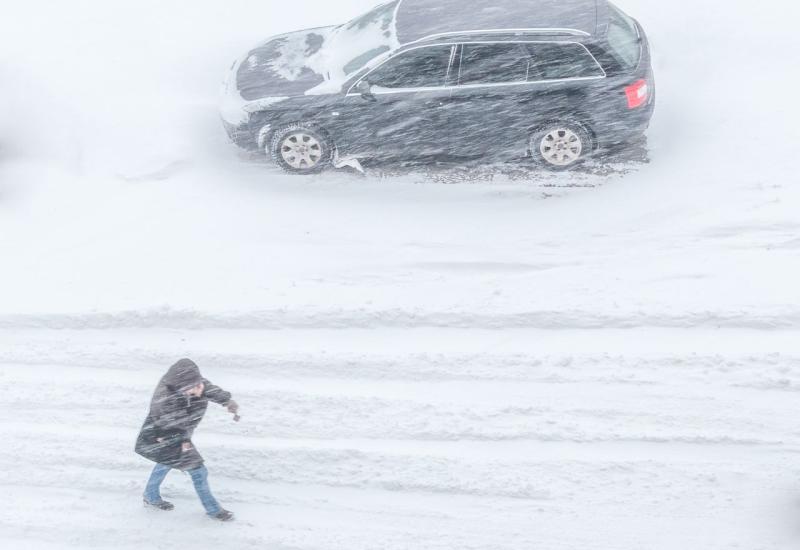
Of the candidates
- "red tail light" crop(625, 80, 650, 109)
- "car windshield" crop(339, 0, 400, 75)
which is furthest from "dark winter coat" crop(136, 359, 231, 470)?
"red tail light" crop(625, 80, 650, 109)

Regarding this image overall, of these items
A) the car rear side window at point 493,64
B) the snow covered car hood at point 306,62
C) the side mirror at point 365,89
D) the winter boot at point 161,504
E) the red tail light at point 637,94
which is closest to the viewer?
the winter boot at point 161,504

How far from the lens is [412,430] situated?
773 cm

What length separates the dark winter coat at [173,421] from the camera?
6.98 m

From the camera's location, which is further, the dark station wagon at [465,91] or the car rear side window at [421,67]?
the car rear side window at [421,67]

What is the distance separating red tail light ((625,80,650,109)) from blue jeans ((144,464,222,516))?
541 centimetres

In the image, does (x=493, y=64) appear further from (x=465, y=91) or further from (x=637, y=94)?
(x=637, y=94)

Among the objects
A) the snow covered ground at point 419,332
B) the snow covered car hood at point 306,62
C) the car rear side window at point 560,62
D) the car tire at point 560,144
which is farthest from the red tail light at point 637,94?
the snow covered car hood at point 306,62

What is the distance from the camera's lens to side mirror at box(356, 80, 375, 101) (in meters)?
9.33

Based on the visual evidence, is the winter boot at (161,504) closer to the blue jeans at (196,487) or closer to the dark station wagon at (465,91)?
the blue jeans at (196,487)

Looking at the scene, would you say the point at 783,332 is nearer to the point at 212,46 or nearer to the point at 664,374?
the point at 664,374

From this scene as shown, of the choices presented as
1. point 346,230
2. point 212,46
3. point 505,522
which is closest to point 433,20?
point 346,230

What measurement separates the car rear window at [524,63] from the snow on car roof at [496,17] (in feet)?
0.75

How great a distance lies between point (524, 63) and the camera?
9.16 metres

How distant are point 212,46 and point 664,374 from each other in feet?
24.7
